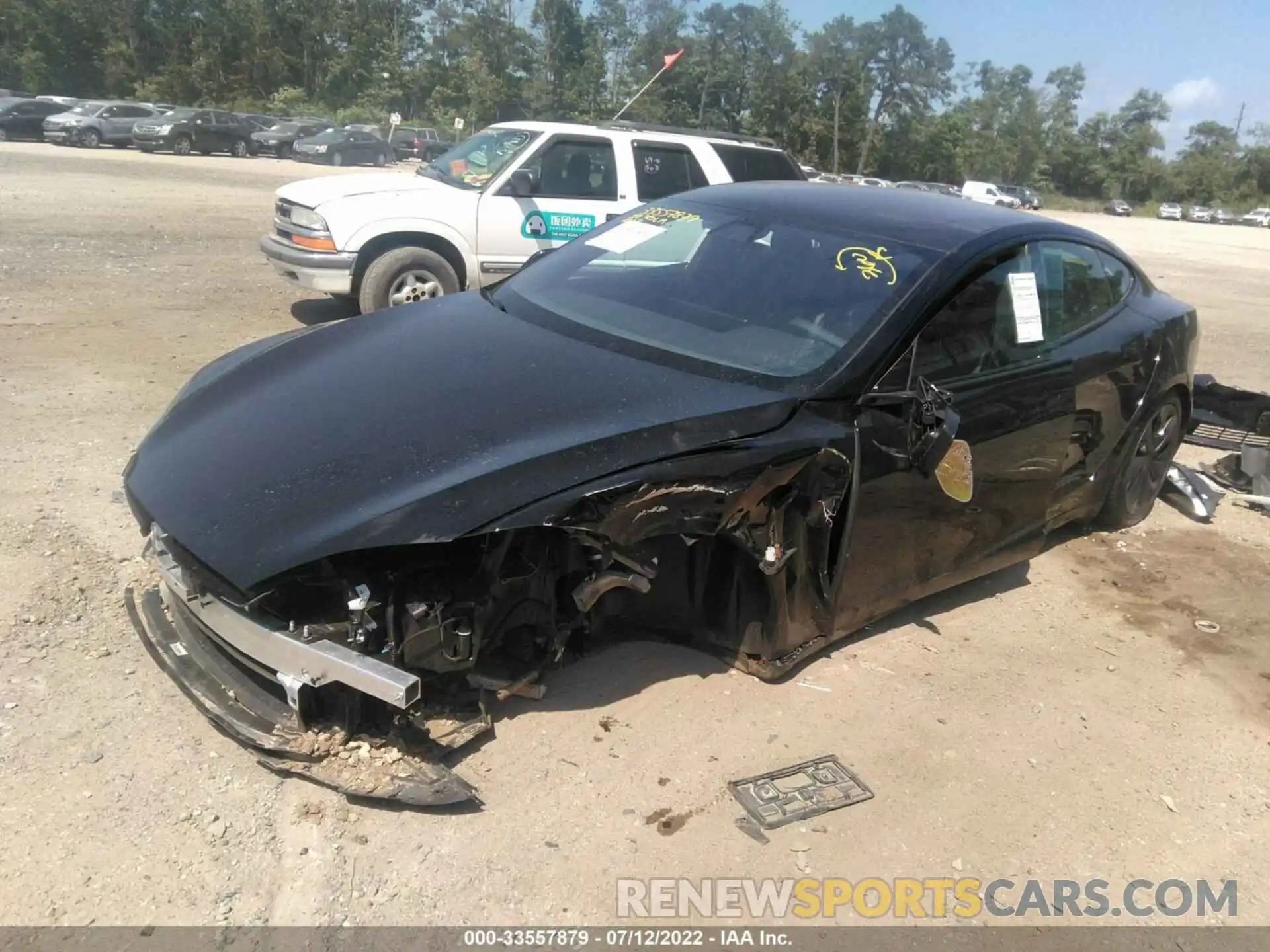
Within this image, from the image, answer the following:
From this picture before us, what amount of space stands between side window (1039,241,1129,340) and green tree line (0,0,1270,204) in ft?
188

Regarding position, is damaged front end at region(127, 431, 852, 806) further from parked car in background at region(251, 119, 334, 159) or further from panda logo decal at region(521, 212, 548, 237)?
parked car in background at region(251, 119, 334, 159)

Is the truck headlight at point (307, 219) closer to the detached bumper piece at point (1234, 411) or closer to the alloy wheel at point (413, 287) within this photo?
the alloy wheel at point (413, 287)

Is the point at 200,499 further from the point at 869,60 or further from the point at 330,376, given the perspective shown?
the point at 869,60

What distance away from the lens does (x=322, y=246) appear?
7719mm

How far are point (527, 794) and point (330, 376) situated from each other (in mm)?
1560

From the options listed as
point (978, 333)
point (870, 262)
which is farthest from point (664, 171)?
point (978, 333)

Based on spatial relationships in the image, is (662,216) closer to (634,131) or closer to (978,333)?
(978,333)

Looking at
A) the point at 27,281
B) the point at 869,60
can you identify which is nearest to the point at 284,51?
the point at 869,60

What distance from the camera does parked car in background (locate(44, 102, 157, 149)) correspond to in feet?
103

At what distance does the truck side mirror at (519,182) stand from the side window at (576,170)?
3.8 inches

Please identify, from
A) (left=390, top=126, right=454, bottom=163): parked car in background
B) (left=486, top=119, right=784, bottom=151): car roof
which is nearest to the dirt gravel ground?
(left=486, top=119, right=784, bottom=151): car roof

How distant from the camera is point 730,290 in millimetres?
3760

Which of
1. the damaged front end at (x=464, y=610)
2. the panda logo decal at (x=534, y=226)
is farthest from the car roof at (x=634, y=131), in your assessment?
the damaged front end at (x=464, y=610)

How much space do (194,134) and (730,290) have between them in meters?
33.9
